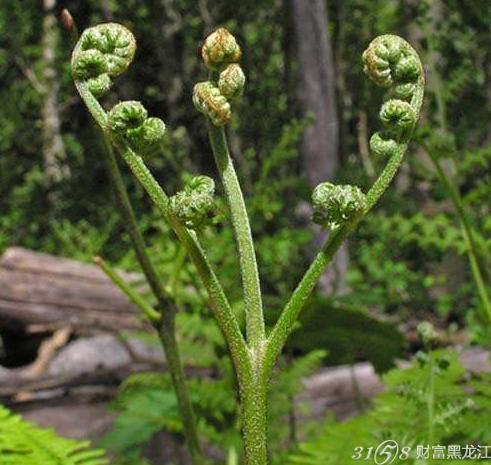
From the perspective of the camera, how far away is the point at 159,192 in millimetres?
850

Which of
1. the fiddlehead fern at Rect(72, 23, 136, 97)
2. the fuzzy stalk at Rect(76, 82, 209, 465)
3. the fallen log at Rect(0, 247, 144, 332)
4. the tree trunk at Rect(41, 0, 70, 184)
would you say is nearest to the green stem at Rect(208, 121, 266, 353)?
the fiddlehead fern at Rect(72, 23, 136, 97)

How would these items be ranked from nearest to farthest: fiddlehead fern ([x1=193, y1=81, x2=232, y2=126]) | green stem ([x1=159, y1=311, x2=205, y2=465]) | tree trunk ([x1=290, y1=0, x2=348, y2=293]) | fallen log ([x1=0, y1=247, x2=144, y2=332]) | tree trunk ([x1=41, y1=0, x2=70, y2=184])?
fiddlehead fern ([x1=193, y1=81, x2=232, y2=126]) → green stem ([x1=159, y1=311, x2=205, y2=465]) → fallen log ([x1=0, y1=247, x2=144, y2=332]) → tree trunk ([x1=290, y1=0, x2=348, y2=293]) → tree trunk ([x1=41, y1=0, x2=70, y2=184])

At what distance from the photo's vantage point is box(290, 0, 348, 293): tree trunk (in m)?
7.13

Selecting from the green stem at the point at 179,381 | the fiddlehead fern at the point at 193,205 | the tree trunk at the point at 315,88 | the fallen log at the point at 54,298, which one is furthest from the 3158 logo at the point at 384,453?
the tree trunk at the point at 315,88

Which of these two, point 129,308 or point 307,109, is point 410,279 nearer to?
point 307,109

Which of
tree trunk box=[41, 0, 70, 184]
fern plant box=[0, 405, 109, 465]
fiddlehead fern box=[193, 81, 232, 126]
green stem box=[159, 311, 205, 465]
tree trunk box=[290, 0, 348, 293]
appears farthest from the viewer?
tree trunk box=[41, 0, 70, 184]

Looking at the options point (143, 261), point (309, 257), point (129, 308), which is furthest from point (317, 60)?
point (143, 261)

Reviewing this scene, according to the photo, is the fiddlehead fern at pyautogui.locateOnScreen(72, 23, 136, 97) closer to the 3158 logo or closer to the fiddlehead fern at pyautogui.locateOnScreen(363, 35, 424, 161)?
the fiddlehead fern at pyautogui.locateOnScreen(363, 35, 424, 161)

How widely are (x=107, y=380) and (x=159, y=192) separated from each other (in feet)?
15.1

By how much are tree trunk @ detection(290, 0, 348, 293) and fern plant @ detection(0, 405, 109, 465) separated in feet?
19.5

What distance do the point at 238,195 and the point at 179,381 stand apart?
61cm

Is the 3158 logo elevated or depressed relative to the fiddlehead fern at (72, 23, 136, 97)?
depressed

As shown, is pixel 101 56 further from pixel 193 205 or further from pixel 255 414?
pixel 255 414

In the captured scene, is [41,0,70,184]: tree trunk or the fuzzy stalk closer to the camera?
the fuzzy stalk
